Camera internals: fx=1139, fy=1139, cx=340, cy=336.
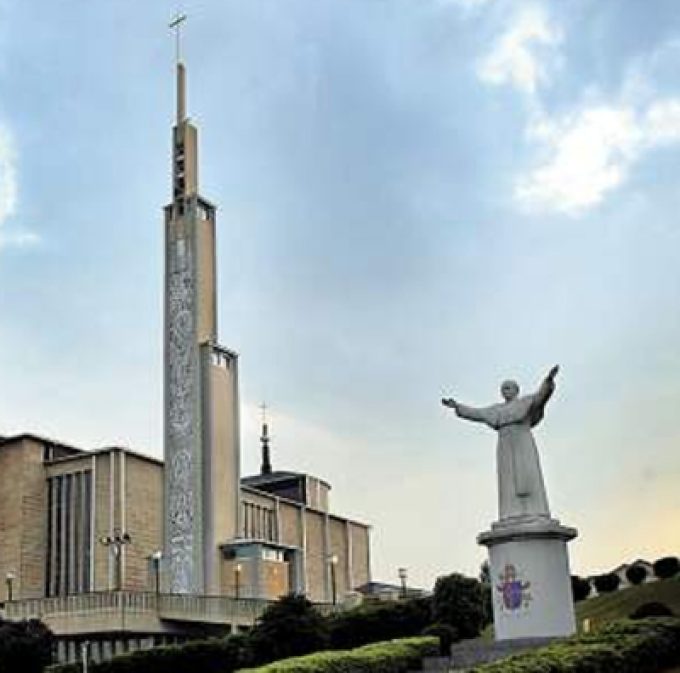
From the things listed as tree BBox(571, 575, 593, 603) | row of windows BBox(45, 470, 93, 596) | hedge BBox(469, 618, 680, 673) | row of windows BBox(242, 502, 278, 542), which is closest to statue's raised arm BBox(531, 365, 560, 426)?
hedge BBox(469, 618, 680, 673)

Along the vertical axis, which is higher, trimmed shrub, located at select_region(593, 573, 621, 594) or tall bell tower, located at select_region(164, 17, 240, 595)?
tall bell tower, located at select_region(164, 17, 240, 595)

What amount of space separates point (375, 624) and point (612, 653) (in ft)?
39.0

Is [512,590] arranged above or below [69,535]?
below

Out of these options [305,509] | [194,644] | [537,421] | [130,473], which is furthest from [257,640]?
[305,509]

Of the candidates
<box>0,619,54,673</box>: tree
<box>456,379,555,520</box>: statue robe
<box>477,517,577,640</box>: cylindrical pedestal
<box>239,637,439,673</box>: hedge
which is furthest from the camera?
<box>0,619,54,673</box>: tree

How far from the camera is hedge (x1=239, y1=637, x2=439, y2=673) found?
18.4 meters

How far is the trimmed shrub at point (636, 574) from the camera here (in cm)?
3838

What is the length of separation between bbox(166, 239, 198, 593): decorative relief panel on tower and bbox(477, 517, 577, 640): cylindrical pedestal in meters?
37.4

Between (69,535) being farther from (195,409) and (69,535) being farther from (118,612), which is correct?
(118,612)

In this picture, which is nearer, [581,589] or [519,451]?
[519,451]

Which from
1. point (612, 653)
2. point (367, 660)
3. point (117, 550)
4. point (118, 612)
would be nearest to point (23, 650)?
point (367, 660)

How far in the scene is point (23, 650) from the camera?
25.1 meters

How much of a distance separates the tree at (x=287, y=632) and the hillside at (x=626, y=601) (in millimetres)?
7121

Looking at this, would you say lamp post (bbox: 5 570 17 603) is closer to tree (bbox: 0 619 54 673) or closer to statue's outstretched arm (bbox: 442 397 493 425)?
tree (bbox: 0 619 54 673)
